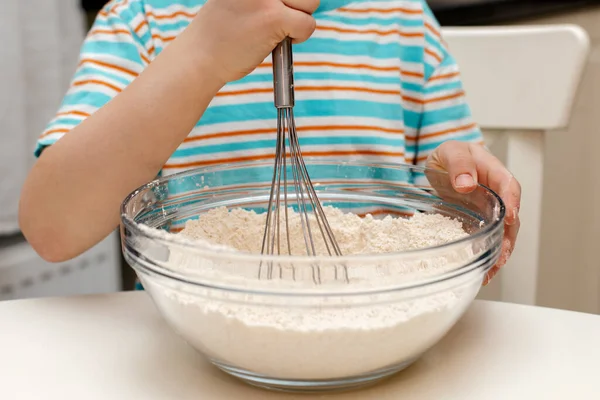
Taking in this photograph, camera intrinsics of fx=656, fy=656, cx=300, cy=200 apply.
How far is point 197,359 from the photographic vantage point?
1.36 ft

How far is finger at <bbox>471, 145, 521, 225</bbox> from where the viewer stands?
0.55m

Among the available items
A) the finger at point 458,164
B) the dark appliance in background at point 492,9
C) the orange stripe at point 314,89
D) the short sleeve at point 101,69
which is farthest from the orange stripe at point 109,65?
the dark appliance in background at point 492,9

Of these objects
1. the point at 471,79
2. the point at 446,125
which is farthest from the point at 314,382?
the point at 471,79

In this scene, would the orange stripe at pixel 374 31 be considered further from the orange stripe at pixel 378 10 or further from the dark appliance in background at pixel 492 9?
the dark appliance in background at pixel 492 9

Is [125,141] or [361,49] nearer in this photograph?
[125,141]

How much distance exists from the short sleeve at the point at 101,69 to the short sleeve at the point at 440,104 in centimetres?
34

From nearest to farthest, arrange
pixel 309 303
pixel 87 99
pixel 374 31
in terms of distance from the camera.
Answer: pixel 309 303
pixel 87 99
pixel 374 31

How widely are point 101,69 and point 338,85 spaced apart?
0.88 ft

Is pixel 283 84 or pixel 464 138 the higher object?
A: pixel 283 84

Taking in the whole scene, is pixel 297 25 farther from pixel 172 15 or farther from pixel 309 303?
pixel 172 15

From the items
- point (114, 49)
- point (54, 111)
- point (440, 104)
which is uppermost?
point (114, 49)

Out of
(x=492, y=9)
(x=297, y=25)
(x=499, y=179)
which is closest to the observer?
(x=297, y=25)

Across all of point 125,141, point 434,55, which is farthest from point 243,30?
point 434,55

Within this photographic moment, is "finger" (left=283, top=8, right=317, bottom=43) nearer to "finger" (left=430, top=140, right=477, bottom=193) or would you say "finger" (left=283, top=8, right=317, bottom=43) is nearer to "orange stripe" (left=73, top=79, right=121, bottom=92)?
"finger" (left=430, top=140, right=477, bottom=193)
